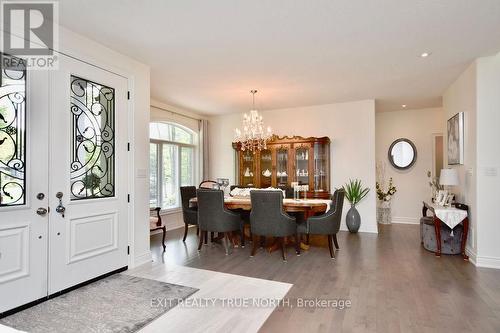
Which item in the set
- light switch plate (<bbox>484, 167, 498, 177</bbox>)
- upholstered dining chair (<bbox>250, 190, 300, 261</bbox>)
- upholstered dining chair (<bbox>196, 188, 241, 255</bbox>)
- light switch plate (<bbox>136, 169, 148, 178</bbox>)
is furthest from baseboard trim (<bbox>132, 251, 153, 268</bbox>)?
light switch plate (<bbox>484, 167, 498, 177</bbox>)

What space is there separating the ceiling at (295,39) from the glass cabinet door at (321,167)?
54.6 inches

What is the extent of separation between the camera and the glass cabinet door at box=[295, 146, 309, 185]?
5.88 meters

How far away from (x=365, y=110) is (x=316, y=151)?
1.29 metres

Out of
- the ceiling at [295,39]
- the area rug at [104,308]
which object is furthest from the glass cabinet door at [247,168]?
the area rug at [104,308]

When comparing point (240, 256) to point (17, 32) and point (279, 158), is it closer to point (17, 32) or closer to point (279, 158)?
point (279, 158)

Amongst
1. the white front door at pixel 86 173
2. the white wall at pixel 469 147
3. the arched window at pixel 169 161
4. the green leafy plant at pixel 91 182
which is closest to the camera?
the white front door at pixel 86 173

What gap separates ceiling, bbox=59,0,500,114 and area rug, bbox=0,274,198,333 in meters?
2.66

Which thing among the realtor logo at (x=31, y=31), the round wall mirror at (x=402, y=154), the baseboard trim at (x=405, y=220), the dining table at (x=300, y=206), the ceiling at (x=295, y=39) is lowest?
the baseboard trim at (x=405, y=220)

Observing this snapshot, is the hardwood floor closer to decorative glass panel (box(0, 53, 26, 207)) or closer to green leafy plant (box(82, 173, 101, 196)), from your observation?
green leafy plant (box(82, 173, 101, 196))

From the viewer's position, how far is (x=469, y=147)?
379cm

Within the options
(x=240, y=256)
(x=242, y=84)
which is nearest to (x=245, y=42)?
(x=242, y=84)

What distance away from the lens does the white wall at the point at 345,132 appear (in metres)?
5.57

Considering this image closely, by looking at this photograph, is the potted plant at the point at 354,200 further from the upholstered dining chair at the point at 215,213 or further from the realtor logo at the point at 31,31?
the realtor logo at the point at 31,31

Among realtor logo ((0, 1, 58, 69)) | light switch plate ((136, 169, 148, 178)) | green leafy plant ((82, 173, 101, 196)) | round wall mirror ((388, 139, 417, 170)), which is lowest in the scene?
green leafy plant ((82, 173, 101, 196))
